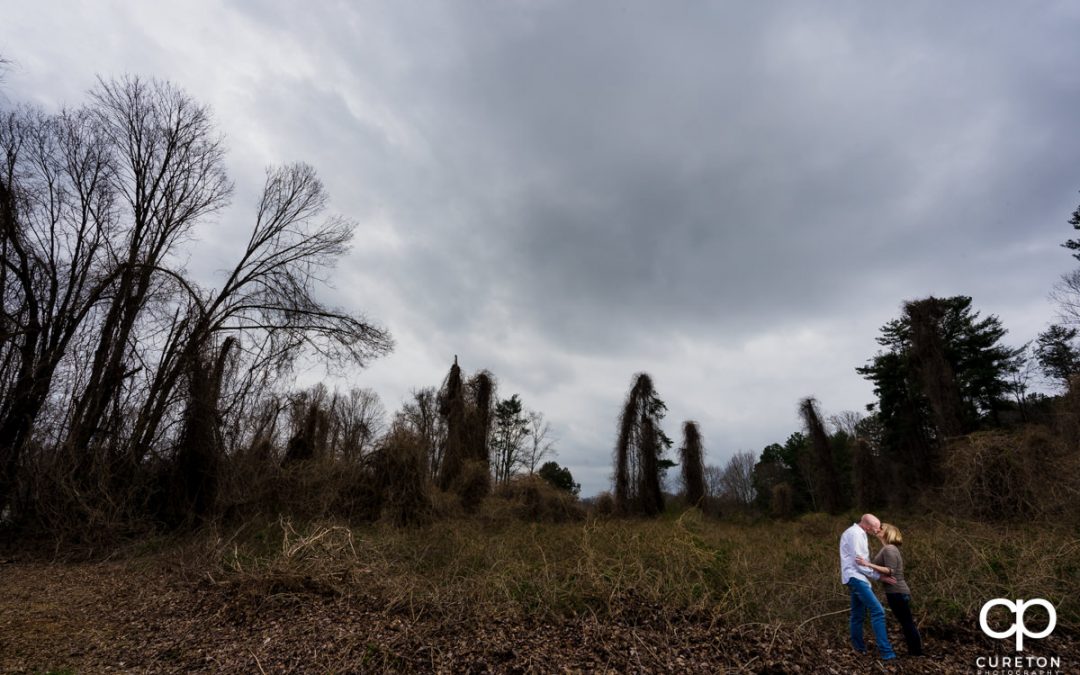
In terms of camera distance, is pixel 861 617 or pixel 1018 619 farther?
pixel 1018 619

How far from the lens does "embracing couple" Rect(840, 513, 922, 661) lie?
507 centimetres

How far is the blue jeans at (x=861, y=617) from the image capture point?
498 centimetres

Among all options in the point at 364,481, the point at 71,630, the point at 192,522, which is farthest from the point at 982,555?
the point at 192,522

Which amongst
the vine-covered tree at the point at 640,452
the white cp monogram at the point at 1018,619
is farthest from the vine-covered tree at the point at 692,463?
the white cp monogram at the point at 1018,619

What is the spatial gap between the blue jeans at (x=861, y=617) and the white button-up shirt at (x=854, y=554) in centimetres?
7

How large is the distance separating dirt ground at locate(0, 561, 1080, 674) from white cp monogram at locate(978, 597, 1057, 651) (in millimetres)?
111

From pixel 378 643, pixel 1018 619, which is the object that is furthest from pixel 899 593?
pixel 378 643

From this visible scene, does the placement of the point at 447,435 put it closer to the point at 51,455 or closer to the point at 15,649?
the point at 51,455

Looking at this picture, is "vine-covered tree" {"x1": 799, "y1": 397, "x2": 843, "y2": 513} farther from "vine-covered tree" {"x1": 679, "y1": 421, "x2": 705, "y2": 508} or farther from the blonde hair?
the blonde hair

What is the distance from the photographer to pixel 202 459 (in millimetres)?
12102

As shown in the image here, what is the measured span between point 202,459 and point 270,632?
26.9ft

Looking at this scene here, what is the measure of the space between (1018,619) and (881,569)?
2.11 m

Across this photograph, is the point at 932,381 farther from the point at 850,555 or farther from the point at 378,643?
the point at 378,643

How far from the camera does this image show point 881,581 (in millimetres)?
5230
